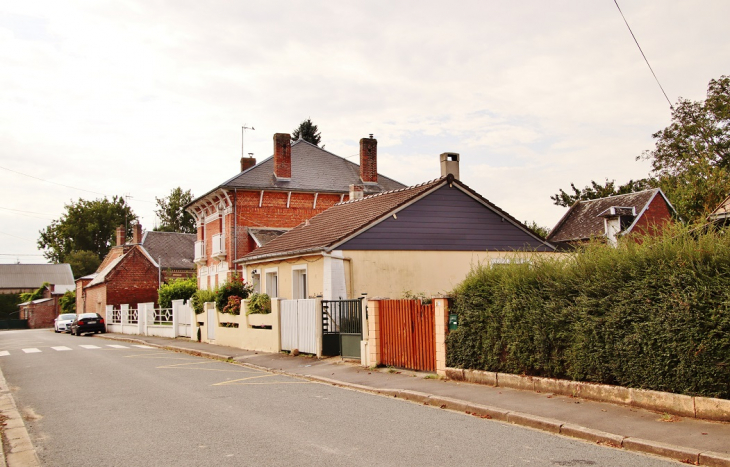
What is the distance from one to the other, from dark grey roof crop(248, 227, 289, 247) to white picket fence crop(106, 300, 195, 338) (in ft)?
15.2

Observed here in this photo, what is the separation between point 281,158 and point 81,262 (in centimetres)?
5940

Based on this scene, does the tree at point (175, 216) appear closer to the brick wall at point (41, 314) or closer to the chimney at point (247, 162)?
the brick wall at point (41, 314)

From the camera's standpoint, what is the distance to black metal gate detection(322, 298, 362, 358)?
16.2 meters

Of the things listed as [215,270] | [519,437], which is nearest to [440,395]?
[519,437]

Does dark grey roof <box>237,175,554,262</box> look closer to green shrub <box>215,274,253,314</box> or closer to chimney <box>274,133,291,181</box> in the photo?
green shrub <box>215,274,253,314</box>

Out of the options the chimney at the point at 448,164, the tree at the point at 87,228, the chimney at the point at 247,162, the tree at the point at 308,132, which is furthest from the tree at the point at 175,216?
the chimney at the point at 448,164

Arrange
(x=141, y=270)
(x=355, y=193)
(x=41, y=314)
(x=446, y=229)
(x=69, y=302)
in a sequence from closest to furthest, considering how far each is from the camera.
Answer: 1. (x=446, y=229)
2. (x=355, y=193)
3. (x=141, y=270)
4. (x=69, y=302)
5. (x=41, y=314)

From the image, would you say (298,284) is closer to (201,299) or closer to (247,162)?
(201,299)

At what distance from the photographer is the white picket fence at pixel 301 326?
1766 centimetres

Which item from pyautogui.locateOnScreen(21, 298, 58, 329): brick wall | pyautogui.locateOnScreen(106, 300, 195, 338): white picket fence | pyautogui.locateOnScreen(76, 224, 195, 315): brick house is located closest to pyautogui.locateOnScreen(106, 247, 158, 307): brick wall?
pyautogui.locateOnScreen(76, 224, 195, 315): brick house

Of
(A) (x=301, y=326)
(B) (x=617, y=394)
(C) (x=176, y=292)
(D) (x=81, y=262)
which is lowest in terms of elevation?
(B) (x=617, y=394)

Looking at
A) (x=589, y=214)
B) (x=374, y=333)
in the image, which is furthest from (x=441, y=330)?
(x=589, y=214)

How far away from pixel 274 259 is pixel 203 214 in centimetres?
1622

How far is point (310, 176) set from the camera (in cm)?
3575
